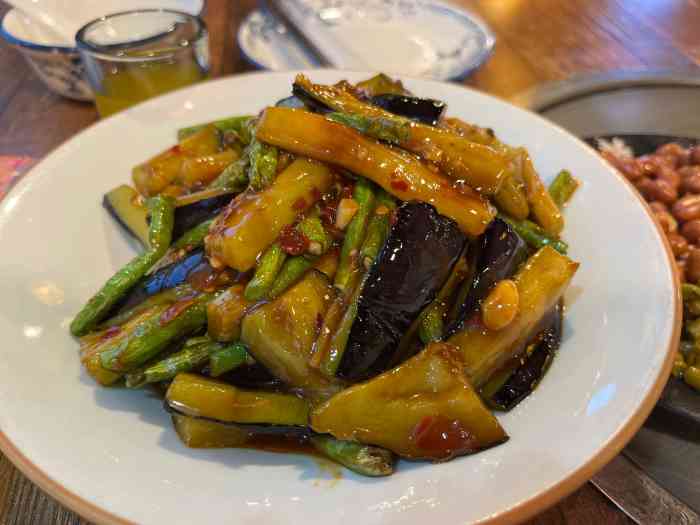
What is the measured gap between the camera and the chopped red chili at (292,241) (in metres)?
1.75

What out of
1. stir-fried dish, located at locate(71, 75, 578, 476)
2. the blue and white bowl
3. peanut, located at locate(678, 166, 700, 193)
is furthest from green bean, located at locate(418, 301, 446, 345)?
the blue and white bowl

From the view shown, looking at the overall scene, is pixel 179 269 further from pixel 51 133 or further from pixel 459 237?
pixel 51 133

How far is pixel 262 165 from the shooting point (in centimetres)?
188

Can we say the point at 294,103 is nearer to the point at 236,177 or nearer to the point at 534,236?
the point at 236,177

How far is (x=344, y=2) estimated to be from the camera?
165 inches

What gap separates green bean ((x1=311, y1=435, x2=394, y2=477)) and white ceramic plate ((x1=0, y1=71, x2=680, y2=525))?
32mm

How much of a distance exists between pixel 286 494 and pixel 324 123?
1.16 m

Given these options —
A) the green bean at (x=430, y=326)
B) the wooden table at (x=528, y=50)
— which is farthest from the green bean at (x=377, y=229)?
the wooden table at (x=528, y=50)

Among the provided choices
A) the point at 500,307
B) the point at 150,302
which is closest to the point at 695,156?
the point at 500,307

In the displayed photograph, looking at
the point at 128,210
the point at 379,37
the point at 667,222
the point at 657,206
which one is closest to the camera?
the point at 128,210

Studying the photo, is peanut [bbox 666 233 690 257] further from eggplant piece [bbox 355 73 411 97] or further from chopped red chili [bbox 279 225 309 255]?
chopped red chili [bbox 279 225 309 255]

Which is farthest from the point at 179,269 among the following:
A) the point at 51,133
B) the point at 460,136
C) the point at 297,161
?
the point at 51,133

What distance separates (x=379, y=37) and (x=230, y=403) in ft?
10.1

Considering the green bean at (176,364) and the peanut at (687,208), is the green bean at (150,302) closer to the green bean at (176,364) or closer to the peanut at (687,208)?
the green bean at (176,364)
